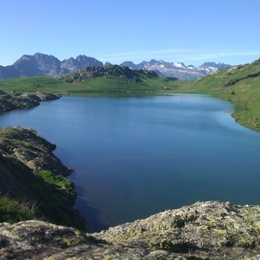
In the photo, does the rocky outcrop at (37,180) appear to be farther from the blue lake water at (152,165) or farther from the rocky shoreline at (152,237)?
the blue lake water at (152,165)

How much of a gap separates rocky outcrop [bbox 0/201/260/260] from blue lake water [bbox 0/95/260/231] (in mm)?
19816

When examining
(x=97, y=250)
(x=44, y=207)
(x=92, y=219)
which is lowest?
(x=92, y=219)

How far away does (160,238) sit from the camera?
10812 millimetres

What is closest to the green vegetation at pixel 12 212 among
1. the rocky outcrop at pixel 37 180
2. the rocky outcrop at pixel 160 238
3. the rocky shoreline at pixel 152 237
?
the rocky shoreline at pixel 152 237

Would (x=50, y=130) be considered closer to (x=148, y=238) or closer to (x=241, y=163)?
(x=241, y=163)

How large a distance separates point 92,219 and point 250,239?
79.0ft

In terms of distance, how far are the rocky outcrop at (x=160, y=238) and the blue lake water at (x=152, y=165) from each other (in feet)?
65.0

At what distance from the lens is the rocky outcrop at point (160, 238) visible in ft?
25.1

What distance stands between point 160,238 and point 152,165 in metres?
40.6

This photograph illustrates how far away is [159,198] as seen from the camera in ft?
128

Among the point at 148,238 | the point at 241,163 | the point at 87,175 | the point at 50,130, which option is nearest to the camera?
the point at 148,238

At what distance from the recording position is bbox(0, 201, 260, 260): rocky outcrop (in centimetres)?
765

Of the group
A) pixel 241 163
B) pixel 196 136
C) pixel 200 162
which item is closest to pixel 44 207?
pixel 200 162

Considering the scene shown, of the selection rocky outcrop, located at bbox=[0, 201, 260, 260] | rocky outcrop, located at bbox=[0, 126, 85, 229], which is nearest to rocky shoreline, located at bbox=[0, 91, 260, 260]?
rocky outcrop, located at bbox=[0, 201, 260, 260]
